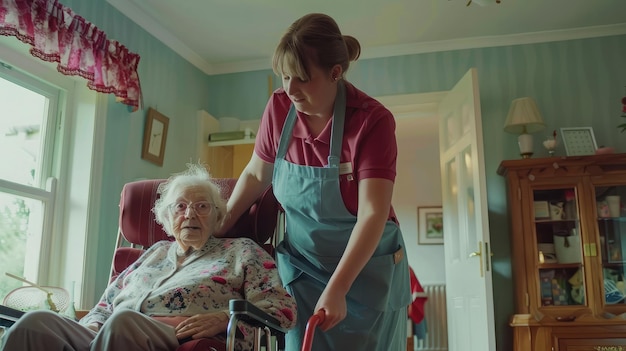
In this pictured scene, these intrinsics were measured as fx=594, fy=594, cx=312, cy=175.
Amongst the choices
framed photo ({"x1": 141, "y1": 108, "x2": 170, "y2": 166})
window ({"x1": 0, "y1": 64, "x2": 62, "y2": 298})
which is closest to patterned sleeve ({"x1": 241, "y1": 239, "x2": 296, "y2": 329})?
window ({"x1": 0, "y1": 64, "x2": 62, "y2": 298})

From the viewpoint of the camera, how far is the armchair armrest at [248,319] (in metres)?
1.24

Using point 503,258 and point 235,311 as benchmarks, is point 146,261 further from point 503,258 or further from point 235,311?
point 503,258

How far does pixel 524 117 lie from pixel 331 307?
2.78 m

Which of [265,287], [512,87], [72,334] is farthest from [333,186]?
[512,87]

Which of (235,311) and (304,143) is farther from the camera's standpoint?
(304,143)

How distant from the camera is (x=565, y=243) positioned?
3416mm

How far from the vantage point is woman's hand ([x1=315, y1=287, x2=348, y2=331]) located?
3.70 ft

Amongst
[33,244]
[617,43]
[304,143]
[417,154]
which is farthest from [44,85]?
[417,154]

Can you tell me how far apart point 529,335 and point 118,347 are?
2595mm

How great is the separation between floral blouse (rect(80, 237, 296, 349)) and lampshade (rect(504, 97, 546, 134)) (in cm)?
234

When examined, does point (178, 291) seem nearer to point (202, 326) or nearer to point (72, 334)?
point (202, 326)

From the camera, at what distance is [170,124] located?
3.84 m

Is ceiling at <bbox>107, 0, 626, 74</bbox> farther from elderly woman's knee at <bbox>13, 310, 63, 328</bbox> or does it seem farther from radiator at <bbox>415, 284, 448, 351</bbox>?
radiator at <bbox>415, 284, 448, 351</bbox>

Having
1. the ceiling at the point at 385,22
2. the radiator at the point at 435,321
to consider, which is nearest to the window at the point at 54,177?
the ceiling at the point at 385,22
